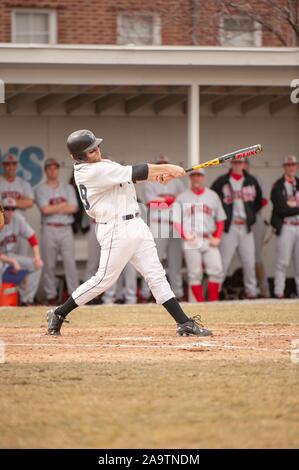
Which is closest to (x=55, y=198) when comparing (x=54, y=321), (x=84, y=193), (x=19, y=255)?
(x=19, y=255)

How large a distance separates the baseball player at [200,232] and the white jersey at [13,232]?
1.97 m

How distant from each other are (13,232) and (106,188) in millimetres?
→ 5549

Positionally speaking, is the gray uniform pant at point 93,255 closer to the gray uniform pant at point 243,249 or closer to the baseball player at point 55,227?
the baseball player at point 55,227

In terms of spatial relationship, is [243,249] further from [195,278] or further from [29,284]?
[29,284]

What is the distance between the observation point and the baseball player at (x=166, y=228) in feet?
48.3

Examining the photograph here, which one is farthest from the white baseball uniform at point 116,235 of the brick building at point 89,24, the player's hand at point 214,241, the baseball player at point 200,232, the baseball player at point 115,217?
the brick building at point 89,24

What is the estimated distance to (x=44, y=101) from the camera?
1617cm

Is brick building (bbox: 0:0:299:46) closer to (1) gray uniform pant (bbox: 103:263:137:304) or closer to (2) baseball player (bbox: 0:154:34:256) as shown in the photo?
(2) baseball player (bbox: 0:154:34:256)

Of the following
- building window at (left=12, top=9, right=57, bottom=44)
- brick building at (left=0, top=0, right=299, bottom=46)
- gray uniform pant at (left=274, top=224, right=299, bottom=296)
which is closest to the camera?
gray uniform pant at (left=274, top=224, right=299, bottom=296)

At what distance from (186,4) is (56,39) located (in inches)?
122

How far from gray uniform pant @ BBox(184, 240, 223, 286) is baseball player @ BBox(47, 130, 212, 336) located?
498 centimetres

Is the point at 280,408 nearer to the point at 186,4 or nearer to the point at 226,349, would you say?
the point at 226,349

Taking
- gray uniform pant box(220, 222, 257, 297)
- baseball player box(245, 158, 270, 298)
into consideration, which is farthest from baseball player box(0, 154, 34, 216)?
baseball player box(245, 158, 270, 298)

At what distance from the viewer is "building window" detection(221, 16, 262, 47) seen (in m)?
17.0
